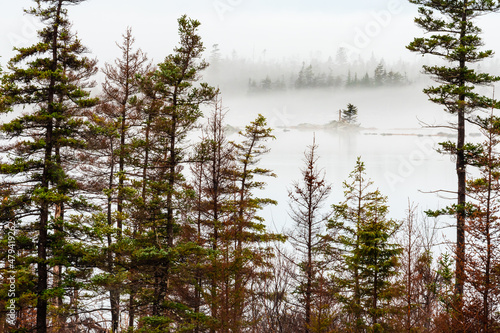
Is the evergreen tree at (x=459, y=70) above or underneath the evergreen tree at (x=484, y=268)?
above

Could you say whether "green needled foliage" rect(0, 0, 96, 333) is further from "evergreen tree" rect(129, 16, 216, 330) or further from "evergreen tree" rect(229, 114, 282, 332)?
"evergreen tree" rect(229, 114, 282, 332)

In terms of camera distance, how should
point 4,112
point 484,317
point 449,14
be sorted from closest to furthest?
point 484,317 < point 4,112 < point 449,14

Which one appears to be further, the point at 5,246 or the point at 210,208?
the point at 210,208

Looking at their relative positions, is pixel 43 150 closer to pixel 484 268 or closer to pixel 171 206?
pixel 171 206

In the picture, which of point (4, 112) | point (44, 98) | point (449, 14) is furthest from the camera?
point (449, 14)

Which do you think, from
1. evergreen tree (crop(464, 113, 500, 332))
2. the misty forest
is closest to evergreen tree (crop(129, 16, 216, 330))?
the misty forest

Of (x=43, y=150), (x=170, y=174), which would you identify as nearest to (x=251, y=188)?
(x=170, y=174)

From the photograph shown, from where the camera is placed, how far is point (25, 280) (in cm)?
967

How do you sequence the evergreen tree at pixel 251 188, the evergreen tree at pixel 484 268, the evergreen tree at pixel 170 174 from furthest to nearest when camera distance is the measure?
the evergreen tree at pixel 251 188 < the evergreen tree at pixel 170 174 < the evergreen tree at pixel 484 268

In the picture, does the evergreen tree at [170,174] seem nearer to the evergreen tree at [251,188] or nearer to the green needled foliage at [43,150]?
the green needled foliage at [43,150]

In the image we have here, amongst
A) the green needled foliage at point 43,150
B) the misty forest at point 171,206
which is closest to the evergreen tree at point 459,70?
the misty forest at point 171,206

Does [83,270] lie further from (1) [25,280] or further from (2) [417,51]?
(2) [417,51]

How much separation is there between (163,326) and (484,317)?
10.0 m

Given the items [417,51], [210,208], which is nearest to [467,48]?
[417,51]
